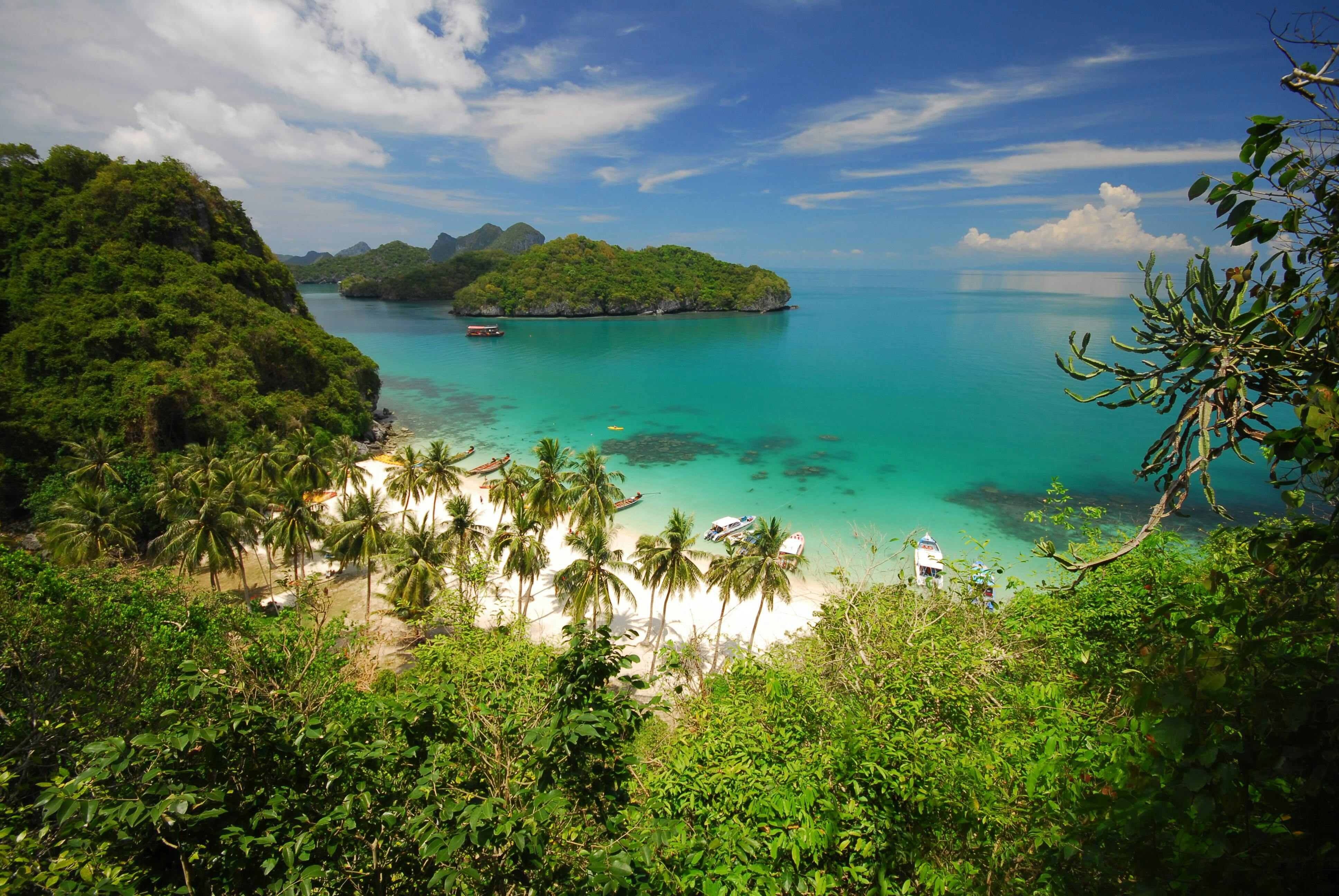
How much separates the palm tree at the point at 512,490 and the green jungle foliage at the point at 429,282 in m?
173

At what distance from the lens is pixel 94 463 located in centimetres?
2570

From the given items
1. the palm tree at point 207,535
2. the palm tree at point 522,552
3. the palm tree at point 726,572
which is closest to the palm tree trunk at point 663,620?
the palm tree at point 726,572

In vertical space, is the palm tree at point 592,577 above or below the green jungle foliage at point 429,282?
below

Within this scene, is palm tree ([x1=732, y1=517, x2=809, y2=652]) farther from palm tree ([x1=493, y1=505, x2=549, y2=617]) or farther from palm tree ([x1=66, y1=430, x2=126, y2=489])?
palm tree ([x1=66, y1=430, x2=126, y2=489])

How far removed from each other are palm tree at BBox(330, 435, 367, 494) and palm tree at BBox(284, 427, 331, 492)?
1.54 ft

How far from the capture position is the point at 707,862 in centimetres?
454

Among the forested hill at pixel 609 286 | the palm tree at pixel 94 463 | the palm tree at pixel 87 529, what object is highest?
the forested hill at pixel 609 286

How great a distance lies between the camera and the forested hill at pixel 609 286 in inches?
5773

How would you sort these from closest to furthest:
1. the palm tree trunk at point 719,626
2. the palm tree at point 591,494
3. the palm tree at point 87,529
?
the palm tree trunk at point 719,626 < the palm tree at point 87,529 < the palm tree at point 591,494

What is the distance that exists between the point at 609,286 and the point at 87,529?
138767 mm

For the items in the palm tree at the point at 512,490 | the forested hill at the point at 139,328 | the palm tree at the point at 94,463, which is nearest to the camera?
the palm tree at the point at 512,490

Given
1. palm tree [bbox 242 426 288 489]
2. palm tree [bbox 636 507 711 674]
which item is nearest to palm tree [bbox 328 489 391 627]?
palm tree [bbox 242 426 288 489]

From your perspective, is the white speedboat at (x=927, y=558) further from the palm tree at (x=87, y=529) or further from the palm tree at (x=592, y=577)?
the palm tree at (x=87, y=529)

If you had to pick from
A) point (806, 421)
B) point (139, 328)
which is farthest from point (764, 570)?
point (139, 328)
